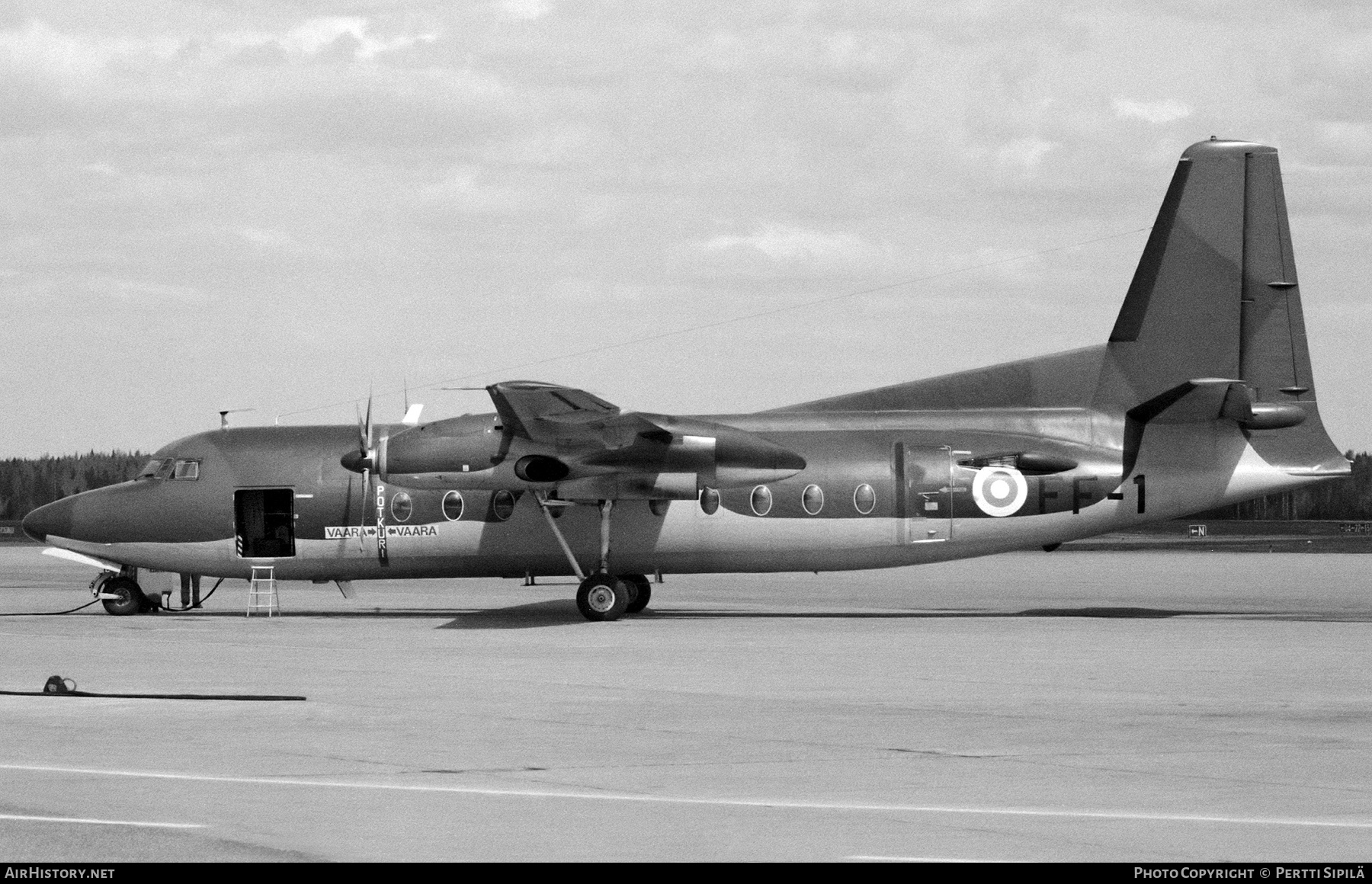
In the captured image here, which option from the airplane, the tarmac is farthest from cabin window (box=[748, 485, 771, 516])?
the tarmac

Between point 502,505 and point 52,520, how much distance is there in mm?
8686

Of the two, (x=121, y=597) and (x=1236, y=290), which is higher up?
(x=1236, y=290)

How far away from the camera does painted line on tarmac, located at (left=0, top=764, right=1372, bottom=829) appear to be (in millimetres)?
8922

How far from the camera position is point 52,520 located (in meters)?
29.5

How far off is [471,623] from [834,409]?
759cm

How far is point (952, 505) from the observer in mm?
26781

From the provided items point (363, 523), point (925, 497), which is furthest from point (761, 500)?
point (363, 523)

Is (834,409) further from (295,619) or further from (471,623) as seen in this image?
(295,619)

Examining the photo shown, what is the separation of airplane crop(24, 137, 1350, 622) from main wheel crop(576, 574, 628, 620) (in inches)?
1.4

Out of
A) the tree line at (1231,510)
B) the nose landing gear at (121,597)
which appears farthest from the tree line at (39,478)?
the nose landing gear at (121,597)

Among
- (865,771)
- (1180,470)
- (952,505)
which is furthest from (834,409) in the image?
(865,771)

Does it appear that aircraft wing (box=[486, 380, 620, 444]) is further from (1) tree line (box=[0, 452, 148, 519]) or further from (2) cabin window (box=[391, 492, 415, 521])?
(1) tree line (box=[0, 452, 148, 519])

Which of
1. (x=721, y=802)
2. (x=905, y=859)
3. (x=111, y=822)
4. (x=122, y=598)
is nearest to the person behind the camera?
(x=905, y=859)

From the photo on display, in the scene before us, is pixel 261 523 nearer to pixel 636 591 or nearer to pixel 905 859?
pixel 636 591
